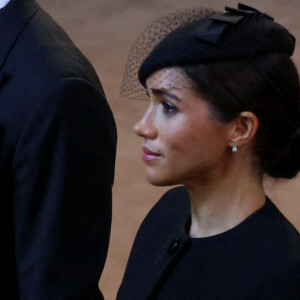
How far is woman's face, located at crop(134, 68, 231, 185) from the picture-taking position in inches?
46.5

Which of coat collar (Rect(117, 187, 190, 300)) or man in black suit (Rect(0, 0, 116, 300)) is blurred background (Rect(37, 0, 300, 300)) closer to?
coat collar (Rect(117, 187, 190, 300))

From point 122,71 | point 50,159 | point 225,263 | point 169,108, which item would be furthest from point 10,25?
point 122,71

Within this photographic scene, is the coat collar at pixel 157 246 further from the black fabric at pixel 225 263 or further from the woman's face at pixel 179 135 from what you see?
the woman's face at pixel 179 135

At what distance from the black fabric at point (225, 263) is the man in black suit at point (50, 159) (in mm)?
120

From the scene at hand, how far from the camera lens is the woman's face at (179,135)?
1.18 m

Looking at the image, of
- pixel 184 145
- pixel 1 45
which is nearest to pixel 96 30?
pixel 1 45

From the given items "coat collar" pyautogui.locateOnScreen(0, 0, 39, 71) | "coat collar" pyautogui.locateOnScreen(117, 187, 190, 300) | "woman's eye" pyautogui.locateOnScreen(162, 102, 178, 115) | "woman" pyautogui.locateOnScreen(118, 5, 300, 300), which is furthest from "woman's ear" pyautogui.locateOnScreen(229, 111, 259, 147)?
"coat collar" pyautogui.locateOnScreen(0, 0, 39, 71)

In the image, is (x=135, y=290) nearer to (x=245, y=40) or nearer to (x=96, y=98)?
(x=96, y=98)

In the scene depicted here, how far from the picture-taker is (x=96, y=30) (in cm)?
387

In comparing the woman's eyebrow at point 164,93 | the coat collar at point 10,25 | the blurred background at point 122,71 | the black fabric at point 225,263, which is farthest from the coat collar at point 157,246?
the blurred background at point 122,71

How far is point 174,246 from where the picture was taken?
133cm

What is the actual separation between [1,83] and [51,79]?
0.38ft

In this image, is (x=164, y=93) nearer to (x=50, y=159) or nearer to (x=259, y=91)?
(x=259, y=91)

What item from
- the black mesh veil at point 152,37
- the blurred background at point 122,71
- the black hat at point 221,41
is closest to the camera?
the black hat at point 221,41
